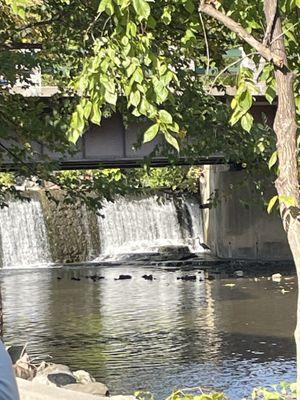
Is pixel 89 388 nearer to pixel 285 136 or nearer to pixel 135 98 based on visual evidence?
pixel 135 98

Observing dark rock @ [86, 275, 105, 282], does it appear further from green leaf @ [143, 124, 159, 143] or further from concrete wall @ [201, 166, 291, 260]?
green leaf @ [143, 124, 159, 143]

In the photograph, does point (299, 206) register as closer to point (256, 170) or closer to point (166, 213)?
point (256, 170)

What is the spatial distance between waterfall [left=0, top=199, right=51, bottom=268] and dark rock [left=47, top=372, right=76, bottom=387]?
3473 cm

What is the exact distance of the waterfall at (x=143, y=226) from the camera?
48312mm

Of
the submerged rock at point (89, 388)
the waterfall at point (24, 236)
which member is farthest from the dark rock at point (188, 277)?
the submerged rock at point (89, 388)

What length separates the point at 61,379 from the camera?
1030 centimetres

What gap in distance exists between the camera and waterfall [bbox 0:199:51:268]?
4559 centimetres

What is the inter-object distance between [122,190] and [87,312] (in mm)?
12011

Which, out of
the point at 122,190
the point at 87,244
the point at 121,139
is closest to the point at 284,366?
the point at 122,190

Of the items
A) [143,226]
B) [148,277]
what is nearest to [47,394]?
[148,277]

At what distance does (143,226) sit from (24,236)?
22.3 ft

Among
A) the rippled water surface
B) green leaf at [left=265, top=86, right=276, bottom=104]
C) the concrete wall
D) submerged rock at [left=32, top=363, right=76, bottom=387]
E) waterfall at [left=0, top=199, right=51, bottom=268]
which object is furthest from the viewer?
waterfall at [left=0, top=199, right=51, bottom=268]

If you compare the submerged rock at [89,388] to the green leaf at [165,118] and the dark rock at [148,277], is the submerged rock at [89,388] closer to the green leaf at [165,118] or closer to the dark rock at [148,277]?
the green leaf at [165,118]

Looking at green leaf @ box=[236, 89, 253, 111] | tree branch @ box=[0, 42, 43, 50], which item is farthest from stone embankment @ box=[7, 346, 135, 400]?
tree branch @ box=[0, 42, 43, 50]
